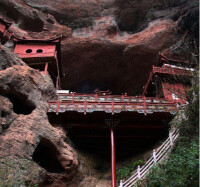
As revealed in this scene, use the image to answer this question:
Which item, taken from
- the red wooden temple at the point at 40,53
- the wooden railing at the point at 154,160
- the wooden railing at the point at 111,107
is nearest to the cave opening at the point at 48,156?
the wooden railing at the point at 111,107

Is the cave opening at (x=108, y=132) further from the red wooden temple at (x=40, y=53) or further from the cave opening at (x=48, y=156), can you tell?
the red wooden temple at (x=40, y=53)

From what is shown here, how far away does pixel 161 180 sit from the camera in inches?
286

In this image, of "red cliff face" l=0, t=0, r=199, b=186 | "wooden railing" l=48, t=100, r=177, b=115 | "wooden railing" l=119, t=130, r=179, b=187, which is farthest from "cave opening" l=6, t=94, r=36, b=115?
"red cliff face" l=0, t=0, r=199, b=186

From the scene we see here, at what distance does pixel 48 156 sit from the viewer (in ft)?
36.9

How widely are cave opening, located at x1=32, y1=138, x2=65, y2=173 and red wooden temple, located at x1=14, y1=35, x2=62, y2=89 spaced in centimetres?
847

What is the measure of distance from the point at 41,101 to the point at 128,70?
1471cm

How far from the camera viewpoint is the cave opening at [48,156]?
10.7 meters

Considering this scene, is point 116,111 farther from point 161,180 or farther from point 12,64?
point 12,64

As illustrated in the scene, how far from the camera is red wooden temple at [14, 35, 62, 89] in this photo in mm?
18438

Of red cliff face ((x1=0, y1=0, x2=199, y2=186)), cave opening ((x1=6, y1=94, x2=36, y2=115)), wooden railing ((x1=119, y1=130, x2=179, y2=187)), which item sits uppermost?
red cliff face ((x1=0, y1=0, x2=199, y2=186))

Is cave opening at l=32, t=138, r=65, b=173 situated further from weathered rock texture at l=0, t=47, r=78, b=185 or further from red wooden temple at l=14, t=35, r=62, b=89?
red wooden temple at l=14, t=35, r=62, b=89

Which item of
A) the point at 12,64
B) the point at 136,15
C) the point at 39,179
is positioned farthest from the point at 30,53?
the point at 136,15

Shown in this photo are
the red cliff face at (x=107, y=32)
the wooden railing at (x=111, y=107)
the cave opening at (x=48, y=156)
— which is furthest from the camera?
the red cliff face at (x=107, y=32)

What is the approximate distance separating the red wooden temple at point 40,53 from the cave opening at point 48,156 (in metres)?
8.47
